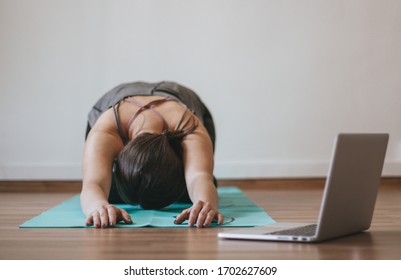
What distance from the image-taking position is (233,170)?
4.11 meters

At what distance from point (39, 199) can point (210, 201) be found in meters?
1.55

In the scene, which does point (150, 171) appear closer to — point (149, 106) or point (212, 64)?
point (149, 106)

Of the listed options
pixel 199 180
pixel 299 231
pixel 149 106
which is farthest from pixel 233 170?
pixel 299 231

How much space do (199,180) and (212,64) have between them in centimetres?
193

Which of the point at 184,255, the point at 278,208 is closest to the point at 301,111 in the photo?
the point at 278,208

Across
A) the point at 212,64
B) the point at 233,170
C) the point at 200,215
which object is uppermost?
the point at 212,64

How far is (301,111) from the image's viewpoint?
4.12 metres

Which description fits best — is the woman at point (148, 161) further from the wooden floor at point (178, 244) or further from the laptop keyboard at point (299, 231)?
the laptop keyboard at point (299, 231)

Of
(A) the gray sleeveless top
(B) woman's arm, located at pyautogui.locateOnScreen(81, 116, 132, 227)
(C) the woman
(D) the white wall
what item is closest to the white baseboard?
(D) the white wall

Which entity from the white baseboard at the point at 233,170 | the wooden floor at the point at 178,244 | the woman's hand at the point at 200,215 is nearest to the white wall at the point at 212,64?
the white baseboard at the point at 233,170

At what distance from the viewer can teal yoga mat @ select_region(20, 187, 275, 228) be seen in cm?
211

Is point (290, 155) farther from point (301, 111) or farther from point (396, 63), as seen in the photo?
point (396, 63)

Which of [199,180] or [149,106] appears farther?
[149,106]

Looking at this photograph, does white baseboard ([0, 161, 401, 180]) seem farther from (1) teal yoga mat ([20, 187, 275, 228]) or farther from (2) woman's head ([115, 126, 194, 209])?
(2) woman's head ([115, 126, 194, 209])
